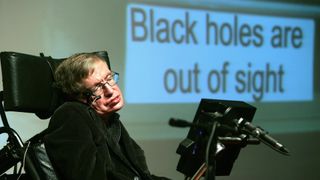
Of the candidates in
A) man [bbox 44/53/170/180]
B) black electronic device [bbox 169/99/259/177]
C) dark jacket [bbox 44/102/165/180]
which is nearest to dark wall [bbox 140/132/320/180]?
man [bbox 44/53/170/180]

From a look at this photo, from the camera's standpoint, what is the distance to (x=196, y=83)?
3213mm

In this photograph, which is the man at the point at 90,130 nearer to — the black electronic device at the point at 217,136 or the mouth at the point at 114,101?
the mouth at the point at 114,101

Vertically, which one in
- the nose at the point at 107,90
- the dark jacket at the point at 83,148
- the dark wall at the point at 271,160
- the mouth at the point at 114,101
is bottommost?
the dark wall at the point at 271,160

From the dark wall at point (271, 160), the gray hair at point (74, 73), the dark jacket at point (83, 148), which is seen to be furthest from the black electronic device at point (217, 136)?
the dark wall at point (271, 160)

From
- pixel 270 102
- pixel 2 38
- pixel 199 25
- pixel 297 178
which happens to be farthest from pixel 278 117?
pixel 2 38

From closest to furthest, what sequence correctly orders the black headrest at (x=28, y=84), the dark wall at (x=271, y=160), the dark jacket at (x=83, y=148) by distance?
the dark jacket at (x=83, y=148)
the black headrest at (x=28, y=84)
the dark wall at (x=271, y=160)

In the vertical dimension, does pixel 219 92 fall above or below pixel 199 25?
below

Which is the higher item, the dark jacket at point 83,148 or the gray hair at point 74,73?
the gray hair at point 74,73

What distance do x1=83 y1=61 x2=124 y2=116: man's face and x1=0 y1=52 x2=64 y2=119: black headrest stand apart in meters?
0.16

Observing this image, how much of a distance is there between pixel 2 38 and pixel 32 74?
763 millimetres

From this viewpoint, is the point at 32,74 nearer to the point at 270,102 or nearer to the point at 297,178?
the point at 270,102

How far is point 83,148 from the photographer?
183 cm

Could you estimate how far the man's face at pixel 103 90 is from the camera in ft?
6.63

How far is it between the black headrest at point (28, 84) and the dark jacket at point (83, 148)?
136 mm
